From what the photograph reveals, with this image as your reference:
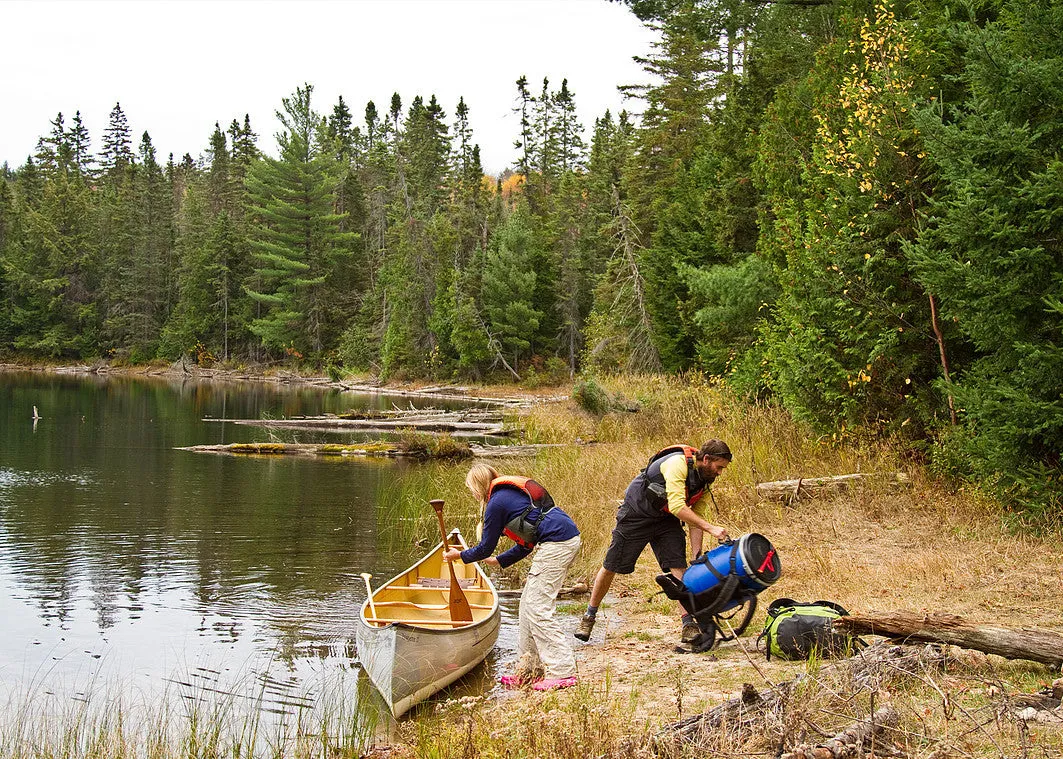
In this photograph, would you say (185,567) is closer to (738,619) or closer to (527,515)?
(527,515)

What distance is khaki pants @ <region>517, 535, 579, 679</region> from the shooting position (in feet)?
24.6

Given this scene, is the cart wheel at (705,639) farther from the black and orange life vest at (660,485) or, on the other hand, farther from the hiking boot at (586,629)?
the hiking boot at (586,629)

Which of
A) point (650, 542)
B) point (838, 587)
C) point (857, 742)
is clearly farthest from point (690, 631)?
point (857, 742)

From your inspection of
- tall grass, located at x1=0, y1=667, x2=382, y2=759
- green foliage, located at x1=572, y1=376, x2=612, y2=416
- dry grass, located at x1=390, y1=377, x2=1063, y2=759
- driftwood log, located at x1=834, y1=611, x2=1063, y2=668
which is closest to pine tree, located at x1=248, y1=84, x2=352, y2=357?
green foliage, located at x1=572, y1=376, x2=612, y2=416

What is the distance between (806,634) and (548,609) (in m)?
2.01

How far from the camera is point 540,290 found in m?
57.5

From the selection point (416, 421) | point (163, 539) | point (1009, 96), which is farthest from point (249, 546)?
point (416, 421)

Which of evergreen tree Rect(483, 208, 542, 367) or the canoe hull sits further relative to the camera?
evergreen tree Rect(483, 208, 542, 367)

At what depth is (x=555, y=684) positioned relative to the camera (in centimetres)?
727

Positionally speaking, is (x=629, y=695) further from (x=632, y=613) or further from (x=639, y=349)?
(x=639, y=349)

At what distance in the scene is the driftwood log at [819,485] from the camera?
12.3 meters

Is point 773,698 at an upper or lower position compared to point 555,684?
upper

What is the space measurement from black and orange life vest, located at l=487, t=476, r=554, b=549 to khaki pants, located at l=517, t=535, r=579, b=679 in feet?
0.45

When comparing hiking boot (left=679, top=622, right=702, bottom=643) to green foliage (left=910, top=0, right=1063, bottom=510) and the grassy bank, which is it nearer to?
the grassy bank
